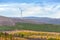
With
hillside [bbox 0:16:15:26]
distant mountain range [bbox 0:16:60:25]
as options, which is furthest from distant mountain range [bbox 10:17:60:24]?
hillside [bbox 0:16:15:26]

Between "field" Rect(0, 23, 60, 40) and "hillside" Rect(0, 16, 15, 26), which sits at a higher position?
"hillside" Rect(0, 16, 15, 26)

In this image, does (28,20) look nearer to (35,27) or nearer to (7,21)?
(35,27)

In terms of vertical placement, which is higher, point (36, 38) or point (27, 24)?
point (27, 24)

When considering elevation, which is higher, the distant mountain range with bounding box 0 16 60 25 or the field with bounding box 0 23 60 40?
the distant mountain range with bounding box 0 16 60 25

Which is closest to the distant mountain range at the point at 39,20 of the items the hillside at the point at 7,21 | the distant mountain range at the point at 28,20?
the distant mountain range at the point at 28,20

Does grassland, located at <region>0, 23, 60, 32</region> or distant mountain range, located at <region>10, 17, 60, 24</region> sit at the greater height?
distant mountain range, located at <region>10, 17, 60, 24</region>

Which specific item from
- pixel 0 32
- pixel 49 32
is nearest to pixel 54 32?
pixel 49 32

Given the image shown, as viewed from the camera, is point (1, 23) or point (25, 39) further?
point (1, 23)

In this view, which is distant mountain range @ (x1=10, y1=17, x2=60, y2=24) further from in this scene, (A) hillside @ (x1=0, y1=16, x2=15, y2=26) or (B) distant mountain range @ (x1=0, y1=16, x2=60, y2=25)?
(A) hillside @ (x1=0, y1=16, x2=15, y2=26)

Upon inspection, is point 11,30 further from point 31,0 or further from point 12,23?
point 31,0
